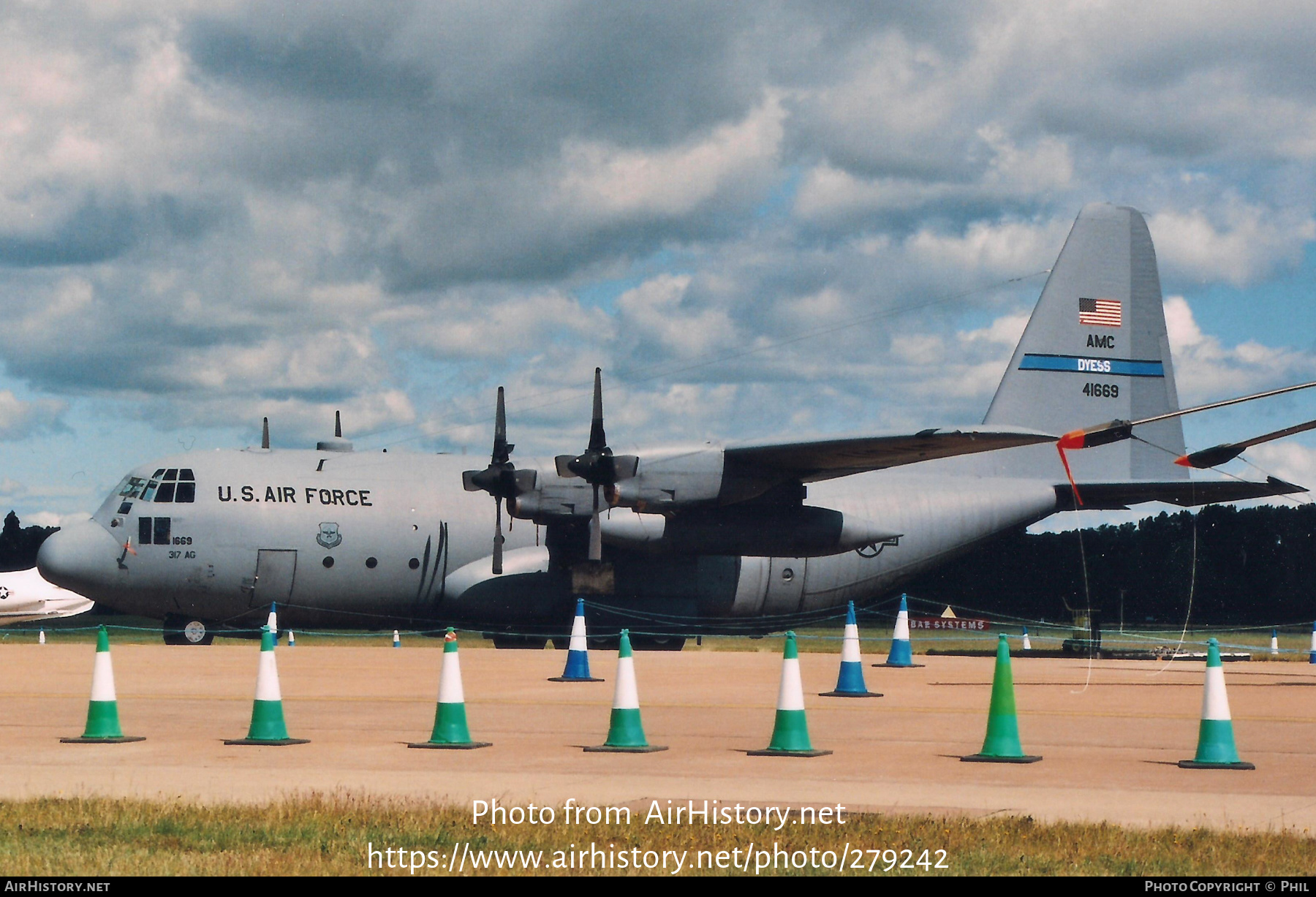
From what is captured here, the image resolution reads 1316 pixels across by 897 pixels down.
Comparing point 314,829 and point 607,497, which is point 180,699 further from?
point 607,497

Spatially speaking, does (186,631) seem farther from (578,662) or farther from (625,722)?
(625,722)

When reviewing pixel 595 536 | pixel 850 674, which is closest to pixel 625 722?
pixel 850 674

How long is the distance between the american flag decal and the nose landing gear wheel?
20.5 m

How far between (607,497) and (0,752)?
1560 cm

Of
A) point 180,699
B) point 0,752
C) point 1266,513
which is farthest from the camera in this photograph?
point 1266,513

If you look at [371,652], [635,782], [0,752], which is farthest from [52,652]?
[635,782]

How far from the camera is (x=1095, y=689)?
18.8 m

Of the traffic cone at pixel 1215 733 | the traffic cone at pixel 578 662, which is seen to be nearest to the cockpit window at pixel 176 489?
the traffic cone at pixel 578 662

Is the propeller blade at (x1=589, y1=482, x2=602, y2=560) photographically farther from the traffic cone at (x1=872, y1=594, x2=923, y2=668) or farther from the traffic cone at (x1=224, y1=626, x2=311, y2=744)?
the traffic cone at (x1=224, y1=626, x2=311, y2=744)

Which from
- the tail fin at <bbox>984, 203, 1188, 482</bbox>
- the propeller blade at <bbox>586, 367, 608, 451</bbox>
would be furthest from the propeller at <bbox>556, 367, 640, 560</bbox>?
the tail fin at <bbox>984, 203, 1188, 482</bbox>

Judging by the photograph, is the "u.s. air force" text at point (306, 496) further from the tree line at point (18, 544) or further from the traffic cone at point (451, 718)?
the tree line at point (18, 544)

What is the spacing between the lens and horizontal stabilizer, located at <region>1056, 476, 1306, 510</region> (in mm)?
28578

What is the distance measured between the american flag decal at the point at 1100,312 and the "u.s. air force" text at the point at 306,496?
662 inches

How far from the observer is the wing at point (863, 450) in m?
25.0
